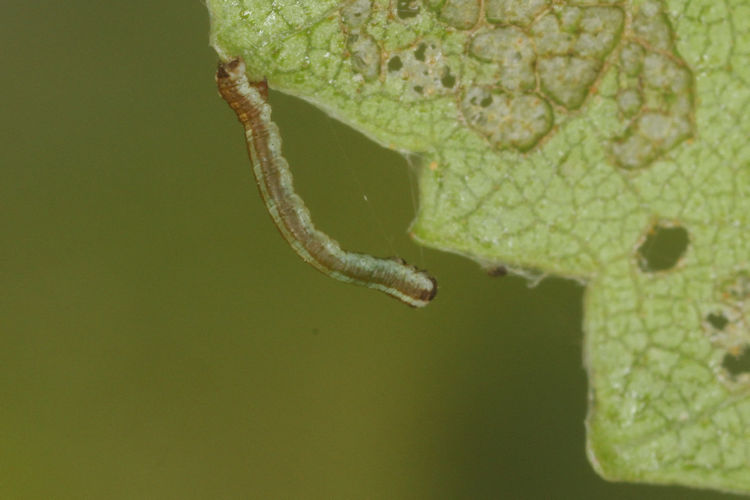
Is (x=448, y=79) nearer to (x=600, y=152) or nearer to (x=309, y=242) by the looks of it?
(x=600, y=152)

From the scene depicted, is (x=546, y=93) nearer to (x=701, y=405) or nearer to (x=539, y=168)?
(x=539, y=168)

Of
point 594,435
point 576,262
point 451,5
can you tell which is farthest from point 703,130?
point 594,435

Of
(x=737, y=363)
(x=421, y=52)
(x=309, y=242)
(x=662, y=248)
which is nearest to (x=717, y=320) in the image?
(x=737, y=363)

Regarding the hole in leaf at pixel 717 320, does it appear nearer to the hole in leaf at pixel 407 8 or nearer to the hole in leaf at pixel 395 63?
the hole in leaf at pixel 395 63

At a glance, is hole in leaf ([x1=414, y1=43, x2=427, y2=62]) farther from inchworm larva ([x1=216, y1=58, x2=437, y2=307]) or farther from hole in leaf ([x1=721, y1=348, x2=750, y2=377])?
hole in leaf ([x1=721, y1=348, x2=750, y2=377])

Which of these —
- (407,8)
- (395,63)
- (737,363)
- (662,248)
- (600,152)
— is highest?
(407,8)
